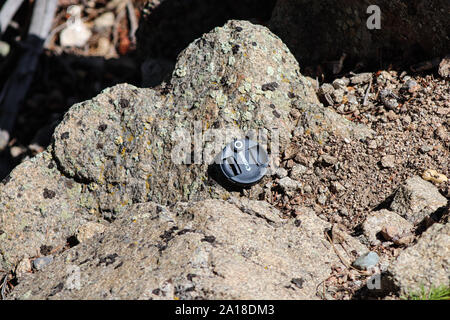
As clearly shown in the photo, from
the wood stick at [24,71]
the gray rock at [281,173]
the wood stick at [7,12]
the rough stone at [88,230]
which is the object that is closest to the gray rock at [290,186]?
the gray rock at [281,173]

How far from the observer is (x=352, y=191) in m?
3.64

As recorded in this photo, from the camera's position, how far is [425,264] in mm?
2896

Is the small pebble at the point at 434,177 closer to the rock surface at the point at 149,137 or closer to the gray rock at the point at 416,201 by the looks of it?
the gray rock at the point at 416,201

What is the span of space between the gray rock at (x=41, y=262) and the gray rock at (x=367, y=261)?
227 centimetres

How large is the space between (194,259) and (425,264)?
4.66 ft

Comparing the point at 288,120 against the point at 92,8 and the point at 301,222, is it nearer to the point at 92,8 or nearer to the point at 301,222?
the point at 301,222

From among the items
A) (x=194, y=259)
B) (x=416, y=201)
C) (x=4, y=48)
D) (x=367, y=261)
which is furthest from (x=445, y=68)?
(x=4, y=48)

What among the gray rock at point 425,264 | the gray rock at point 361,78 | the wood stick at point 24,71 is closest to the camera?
the gray rock at point 425,264

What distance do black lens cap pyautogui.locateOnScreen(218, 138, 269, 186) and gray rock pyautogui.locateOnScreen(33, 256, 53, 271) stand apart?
1.49 metres

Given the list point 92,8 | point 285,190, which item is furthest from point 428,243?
point 92,8

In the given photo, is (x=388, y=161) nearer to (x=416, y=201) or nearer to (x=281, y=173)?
(x=416, y=201)

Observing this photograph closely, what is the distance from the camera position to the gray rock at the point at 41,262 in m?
3.61

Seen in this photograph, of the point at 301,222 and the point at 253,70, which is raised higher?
the point at 253,70

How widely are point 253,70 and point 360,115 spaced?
1.00 meters
